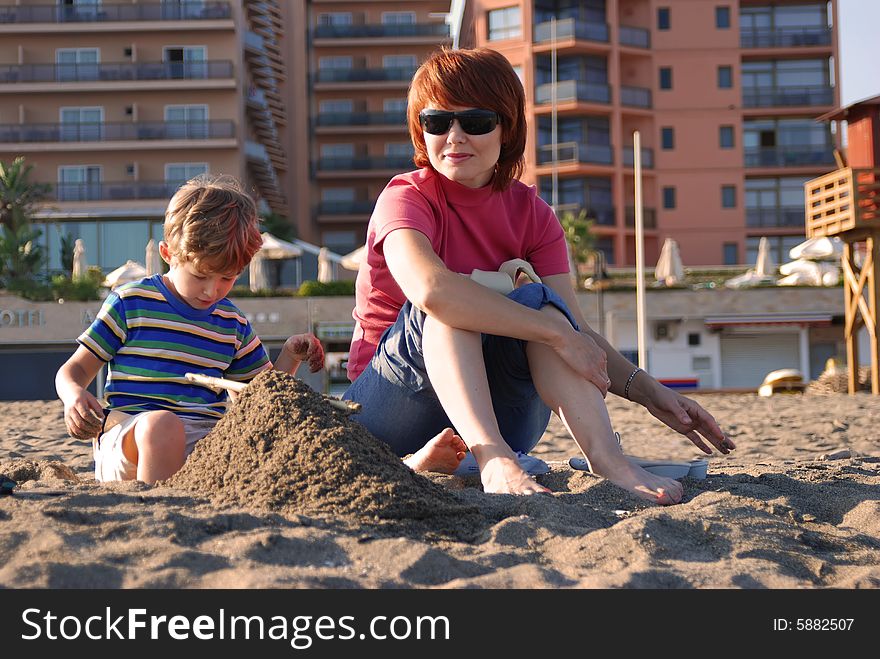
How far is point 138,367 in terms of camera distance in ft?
10.6

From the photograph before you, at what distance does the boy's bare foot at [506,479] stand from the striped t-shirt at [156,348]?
Answer: 1068 millimetres

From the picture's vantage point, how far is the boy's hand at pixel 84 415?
2.85 meters

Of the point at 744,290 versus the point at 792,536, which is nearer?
the point at 792,536

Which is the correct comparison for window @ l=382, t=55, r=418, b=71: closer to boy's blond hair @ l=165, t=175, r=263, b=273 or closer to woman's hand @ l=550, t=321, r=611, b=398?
boy's blond hair @ l=165, t=175, r=263, b=273

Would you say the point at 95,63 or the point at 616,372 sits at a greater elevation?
the point at 95,63

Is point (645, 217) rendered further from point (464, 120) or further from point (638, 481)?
point (638, 481)

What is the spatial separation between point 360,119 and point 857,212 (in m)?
39.2

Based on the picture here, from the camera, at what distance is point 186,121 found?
39.0 m

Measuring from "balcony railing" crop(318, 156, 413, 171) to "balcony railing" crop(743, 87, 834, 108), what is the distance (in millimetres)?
16908

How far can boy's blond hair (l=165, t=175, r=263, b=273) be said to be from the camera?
320 cm

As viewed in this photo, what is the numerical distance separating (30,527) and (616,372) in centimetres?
188

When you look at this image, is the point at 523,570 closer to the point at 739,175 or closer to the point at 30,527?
the point at 30,527

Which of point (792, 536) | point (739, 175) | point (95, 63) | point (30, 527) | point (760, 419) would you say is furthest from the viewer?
point (739, 175)

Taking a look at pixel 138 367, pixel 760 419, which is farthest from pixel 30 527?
pixel 760 419
